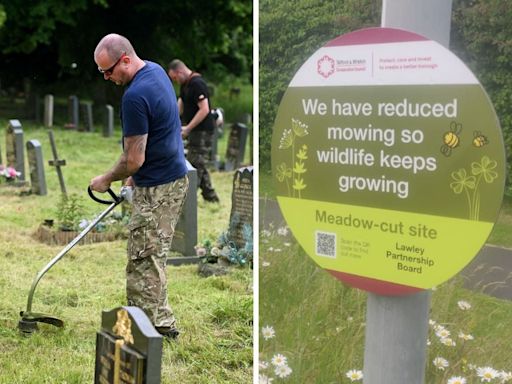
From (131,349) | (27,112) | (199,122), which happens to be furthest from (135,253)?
(27,112)

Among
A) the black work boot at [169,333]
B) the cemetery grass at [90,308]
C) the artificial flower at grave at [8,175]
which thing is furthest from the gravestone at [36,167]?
the black work boot at [169,333]

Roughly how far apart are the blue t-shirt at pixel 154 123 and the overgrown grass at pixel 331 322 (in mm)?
1320

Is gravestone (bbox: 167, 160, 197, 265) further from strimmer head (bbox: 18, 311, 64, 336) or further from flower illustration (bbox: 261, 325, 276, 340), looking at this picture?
flower illustration (bbox: 261, 325, 276, 340)

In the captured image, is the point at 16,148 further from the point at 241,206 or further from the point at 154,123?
the point at 154,123

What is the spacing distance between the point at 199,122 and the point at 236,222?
8.32 ft

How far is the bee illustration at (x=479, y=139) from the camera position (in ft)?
8.49

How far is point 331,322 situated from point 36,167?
7.83 metres

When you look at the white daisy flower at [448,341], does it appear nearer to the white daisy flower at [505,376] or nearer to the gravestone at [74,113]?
the white daisy flower at [505,376]

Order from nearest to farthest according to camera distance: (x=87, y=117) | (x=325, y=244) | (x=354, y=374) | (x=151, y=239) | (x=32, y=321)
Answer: (x=325, y=244) → (x=354, y=374) → (x=151, y=239) → (x=32, y=321) → (x=87, y=117)

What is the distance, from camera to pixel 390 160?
2.77 m

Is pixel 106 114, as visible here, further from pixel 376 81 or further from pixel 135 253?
pixel 376 81

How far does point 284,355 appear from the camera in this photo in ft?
11.9

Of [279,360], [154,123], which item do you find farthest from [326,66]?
[154,123]

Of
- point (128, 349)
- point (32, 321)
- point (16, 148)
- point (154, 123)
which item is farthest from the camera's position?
point (16, 148)
